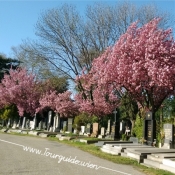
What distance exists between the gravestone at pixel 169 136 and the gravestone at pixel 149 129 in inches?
28.9

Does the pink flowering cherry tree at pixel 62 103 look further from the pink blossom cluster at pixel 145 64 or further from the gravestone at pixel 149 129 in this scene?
the gravestone at pixel 149 129

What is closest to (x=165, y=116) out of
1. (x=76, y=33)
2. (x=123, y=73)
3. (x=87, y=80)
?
(x=123, y=73)

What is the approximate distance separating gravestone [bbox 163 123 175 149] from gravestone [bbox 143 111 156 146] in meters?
0.73

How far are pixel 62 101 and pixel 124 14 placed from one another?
11631 millimetres

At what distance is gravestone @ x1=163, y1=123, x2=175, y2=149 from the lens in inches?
576

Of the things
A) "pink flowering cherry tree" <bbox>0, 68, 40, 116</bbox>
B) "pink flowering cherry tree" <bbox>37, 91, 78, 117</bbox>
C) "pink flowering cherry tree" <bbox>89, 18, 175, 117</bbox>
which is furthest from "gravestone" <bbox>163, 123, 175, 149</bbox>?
"pink flowering cherry tree" <bbox>0, 68, 40, 116</bbox>

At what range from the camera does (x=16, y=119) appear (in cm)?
3541

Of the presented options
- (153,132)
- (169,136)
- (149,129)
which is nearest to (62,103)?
(149,129)

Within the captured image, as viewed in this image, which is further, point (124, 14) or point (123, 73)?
point (124, 14)

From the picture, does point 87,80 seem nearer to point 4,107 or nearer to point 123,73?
point 123,73

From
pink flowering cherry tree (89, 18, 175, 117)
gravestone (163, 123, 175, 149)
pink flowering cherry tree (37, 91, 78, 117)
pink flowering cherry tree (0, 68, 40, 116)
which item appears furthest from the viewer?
pink flowering cherry tree (0, 68, 40, 116)

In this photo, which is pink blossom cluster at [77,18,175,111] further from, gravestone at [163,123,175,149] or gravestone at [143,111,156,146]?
gravestone at [163,123,175,149]

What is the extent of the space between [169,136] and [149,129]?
123 centimetres

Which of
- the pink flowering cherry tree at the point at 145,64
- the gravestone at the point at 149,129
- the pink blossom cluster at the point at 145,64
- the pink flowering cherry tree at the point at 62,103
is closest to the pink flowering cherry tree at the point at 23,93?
the pink flowering cherry tree at the point at 62,103
